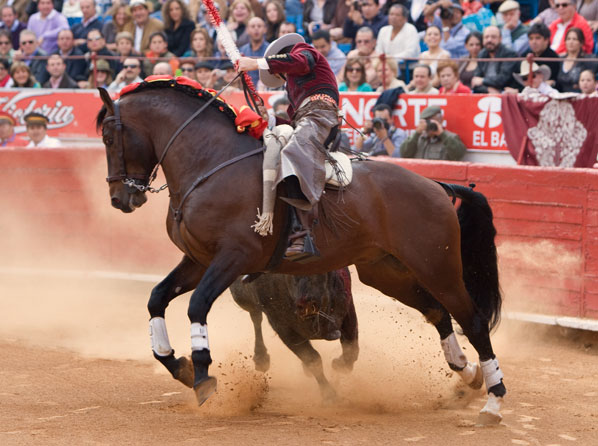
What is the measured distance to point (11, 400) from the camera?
6102 millimetres

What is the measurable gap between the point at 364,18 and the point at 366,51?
3.53ft

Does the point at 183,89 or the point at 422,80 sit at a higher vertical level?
the point at 183,89

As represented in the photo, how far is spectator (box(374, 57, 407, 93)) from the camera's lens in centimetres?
1053

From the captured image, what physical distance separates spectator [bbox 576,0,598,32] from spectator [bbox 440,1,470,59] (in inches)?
53.1

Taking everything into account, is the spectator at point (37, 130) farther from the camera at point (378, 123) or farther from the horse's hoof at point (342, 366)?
the horse's hoof at point (342, 366)

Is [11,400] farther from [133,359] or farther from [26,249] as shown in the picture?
[26,249]

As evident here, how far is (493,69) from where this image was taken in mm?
10008

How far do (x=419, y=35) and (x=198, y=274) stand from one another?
6.73m

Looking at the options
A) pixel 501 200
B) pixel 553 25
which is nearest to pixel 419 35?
pixel 553 25

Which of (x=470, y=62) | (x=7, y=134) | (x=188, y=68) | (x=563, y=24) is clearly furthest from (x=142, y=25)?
(x=563, y=24)

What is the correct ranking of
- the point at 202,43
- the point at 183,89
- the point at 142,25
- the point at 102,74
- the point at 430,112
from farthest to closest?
the point at 142,25 < the point at 102,74 < the point at 202,43 < the point at 430,112 < the point at 183,89

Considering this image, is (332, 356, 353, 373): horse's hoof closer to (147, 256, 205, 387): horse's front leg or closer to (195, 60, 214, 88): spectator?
(147, 256, 205, 387): horse's front leg

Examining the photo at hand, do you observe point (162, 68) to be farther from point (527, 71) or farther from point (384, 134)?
point (527, 71)

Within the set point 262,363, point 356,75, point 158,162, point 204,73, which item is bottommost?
point 262,363
